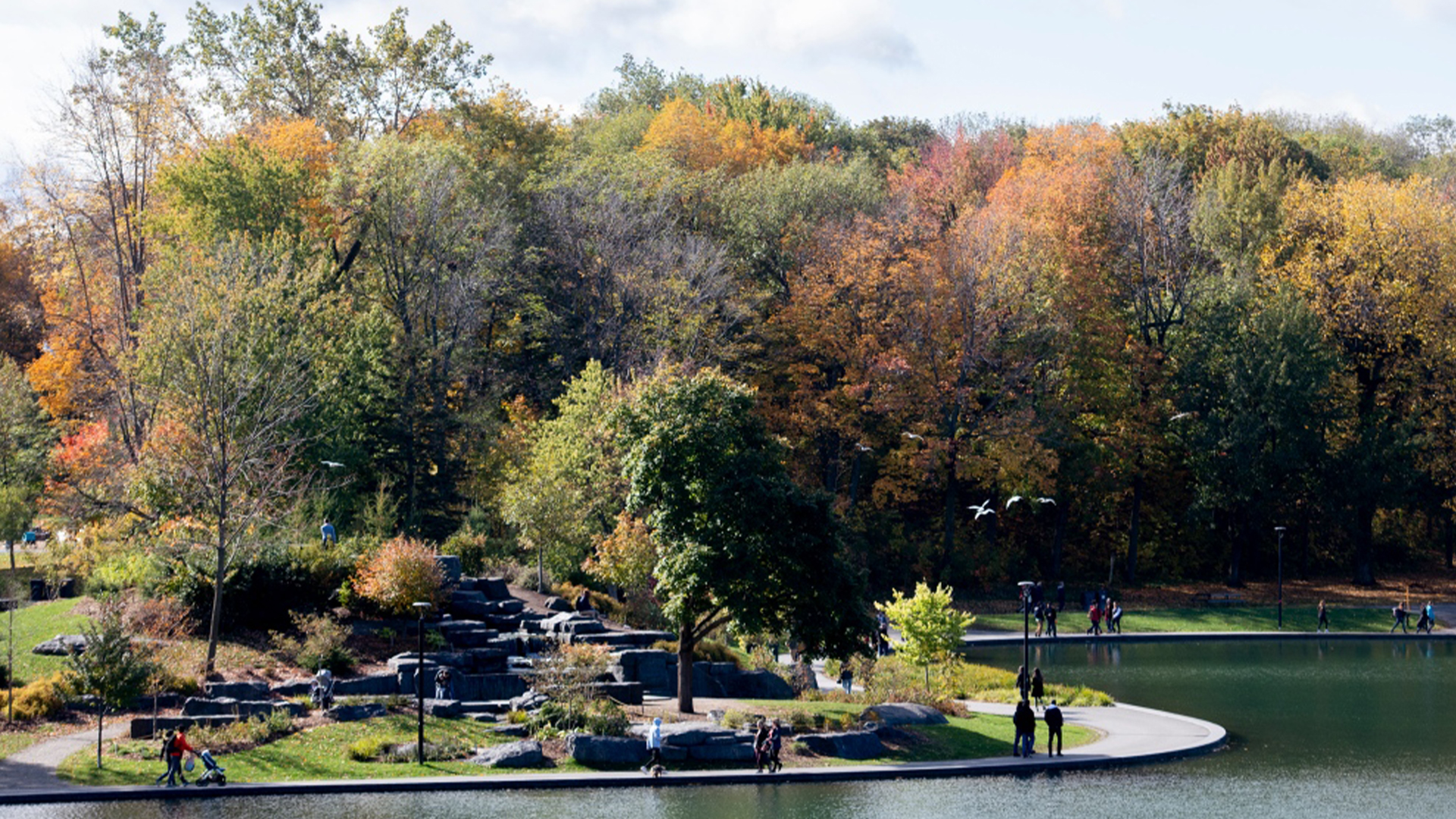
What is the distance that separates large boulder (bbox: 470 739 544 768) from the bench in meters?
45.5

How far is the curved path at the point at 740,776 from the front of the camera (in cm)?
2978

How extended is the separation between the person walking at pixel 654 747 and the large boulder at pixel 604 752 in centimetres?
24

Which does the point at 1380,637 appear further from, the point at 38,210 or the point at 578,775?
the point at 38,210

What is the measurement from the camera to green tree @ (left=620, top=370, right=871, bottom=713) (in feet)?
121

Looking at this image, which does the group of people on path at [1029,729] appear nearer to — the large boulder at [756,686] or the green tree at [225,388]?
the large boulder at [756,686]

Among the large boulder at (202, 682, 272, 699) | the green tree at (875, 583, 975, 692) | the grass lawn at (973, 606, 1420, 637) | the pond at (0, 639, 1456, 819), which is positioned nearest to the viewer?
the pond at (0, 639, 1456, 819)

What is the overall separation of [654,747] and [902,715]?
24.5 ft

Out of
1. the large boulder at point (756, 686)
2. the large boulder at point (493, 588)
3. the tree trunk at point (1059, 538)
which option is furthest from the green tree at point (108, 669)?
the tree trunk at point (1059, 538)

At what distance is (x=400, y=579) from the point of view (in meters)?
43.7

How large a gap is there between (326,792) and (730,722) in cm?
966

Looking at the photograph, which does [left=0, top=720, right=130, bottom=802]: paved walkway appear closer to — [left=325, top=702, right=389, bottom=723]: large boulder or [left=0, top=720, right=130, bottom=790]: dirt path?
[left=0, top=720, right=130, bottom=790]: dirt path

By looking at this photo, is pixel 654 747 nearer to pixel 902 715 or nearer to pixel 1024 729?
pixel 902 715

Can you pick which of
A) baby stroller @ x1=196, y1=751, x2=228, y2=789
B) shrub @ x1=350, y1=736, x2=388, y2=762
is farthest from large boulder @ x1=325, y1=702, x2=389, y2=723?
baby stroller @ x1=196, y1=751, x2=228, y2=789

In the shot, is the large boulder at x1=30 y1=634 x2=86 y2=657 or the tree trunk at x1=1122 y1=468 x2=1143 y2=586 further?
the tree trunk at x1=1122 y1=468 x2=1143 y2=586
